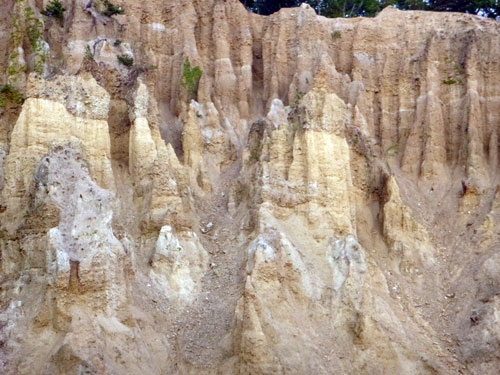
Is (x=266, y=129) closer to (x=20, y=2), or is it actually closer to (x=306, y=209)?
(x=306, y=209)

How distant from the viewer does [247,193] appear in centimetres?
3022

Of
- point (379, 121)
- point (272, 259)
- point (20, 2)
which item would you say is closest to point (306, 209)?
point (272, 259)

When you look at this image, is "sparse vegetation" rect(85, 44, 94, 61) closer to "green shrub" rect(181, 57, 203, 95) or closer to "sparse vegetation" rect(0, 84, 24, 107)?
"sparse vegetation" rect(0, 84, 24, 107)

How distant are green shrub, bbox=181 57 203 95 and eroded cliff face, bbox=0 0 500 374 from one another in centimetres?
88

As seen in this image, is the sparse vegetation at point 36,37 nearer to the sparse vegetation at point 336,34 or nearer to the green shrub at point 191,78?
the green shrub at point 191,78

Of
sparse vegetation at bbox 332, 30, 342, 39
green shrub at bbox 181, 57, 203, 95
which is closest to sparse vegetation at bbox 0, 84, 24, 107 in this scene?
green shrub at bbox 181, 57, 203, 95

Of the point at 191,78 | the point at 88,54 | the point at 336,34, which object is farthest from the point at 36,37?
the point at 336,34

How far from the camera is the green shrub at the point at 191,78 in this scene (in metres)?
34.8

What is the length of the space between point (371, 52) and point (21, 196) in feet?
65.8

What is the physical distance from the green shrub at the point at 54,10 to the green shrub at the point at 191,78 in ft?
20.2

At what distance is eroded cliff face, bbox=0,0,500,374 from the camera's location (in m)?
24.4

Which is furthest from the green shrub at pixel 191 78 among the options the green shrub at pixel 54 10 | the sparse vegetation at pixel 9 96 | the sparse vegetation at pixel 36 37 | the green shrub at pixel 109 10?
the sparse vegetation at pixel 9 96

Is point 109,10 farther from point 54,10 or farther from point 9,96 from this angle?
point 9,96

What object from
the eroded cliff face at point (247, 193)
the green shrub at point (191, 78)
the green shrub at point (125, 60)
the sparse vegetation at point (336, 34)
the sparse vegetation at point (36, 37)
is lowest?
the eroded cliff face at point (247, 193)
